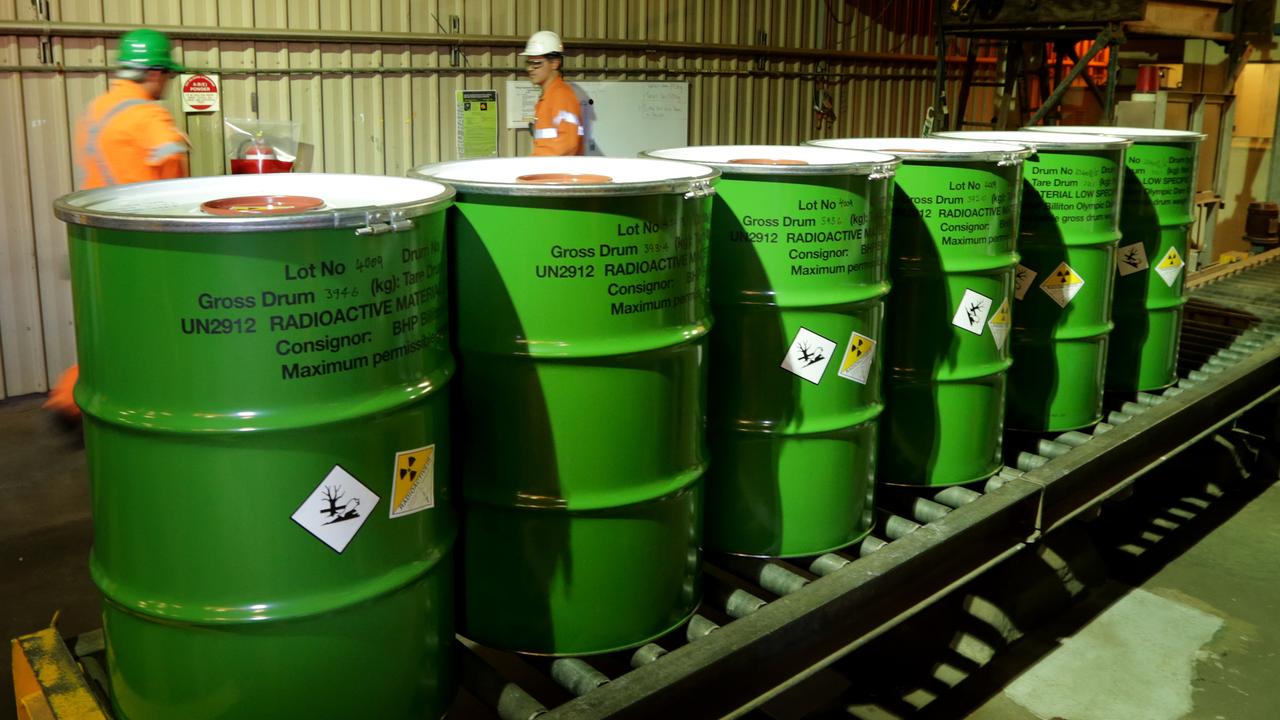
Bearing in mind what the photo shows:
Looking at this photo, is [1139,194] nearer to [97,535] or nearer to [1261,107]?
[97,535]

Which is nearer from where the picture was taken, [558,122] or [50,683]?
[50,683]

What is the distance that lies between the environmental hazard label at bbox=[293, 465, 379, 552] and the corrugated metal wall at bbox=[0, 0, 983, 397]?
5.30m

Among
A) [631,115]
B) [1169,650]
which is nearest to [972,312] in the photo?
[1169,650]

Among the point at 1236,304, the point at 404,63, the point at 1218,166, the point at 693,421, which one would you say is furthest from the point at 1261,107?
the point at 693,421

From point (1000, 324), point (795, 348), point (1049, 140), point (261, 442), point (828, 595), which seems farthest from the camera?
point (1049, 140)

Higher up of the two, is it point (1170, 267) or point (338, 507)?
point (1170, 267)

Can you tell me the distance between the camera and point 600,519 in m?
2.04

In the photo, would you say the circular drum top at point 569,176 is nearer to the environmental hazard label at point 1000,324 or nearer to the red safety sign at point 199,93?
the environmental hazard label at point 1000,324

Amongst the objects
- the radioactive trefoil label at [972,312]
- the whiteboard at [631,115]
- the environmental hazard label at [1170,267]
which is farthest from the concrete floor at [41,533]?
the whiteboard at [631,115]

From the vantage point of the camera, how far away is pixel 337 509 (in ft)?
5.41

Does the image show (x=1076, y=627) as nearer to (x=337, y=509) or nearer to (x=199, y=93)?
(x=337, y=509)

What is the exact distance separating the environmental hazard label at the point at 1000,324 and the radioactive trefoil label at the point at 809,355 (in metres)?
0.69

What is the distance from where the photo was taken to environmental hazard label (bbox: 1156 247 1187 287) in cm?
366

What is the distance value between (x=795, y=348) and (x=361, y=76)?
5.44m
